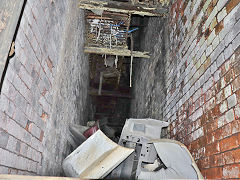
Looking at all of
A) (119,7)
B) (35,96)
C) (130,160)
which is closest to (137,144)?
(130,160)

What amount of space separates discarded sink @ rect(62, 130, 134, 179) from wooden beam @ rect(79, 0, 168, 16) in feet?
8.05

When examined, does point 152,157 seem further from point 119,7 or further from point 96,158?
point 119,7

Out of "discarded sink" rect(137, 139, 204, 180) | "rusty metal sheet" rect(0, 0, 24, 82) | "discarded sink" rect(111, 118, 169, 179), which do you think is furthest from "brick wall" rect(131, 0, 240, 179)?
"rusty metal sheet" rect(0, 0, 24, 82)

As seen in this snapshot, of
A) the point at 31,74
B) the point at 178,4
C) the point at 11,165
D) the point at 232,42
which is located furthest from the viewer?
the point at 178,4

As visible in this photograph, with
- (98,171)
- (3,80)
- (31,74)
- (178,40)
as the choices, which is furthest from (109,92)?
(3,80)

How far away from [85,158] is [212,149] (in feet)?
4.62

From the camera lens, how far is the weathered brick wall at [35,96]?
1.41 metres

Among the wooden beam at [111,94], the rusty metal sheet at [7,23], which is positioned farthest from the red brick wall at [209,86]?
the wooden beam at [111,94]

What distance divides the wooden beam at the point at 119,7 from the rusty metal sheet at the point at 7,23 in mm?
2856

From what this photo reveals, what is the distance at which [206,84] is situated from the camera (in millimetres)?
2023

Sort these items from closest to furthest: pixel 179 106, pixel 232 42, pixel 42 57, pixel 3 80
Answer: pixel 3 80 < pixel 232 42 < pixel 42 57 < pixel 179 106

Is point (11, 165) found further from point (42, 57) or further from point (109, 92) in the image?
point (109, 92)

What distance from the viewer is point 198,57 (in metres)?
2.26

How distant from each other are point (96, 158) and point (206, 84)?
145 cm
